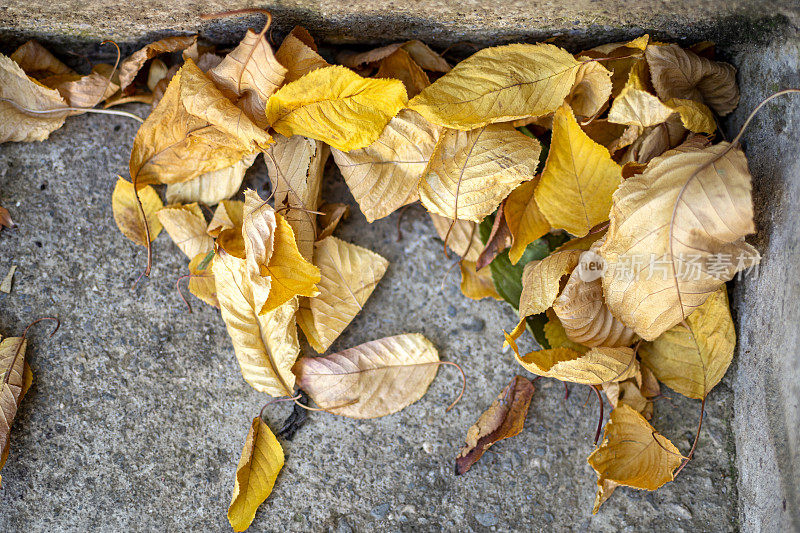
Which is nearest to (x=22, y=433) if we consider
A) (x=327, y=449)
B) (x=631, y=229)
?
(x=327, y=449)

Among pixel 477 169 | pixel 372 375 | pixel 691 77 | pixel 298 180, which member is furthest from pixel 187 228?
pixel 691 77

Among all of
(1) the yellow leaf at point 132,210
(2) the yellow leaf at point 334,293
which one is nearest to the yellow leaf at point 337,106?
(2) the yellow leaf at point 334,293

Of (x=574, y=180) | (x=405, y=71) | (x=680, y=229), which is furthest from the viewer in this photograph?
(x=405, y=71)

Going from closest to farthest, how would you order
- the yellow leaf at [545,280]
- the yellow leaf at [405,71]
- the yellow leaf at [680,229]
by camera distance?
the yellow leaf at [680,229]
the yellow leaf at [545,280]
the yellow leaf at [405,71]

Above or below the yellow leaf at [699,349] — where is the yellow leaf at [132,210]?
above

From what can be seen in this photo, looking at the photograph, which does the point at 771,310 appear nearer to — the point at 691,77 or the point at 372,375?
the point at 691,77

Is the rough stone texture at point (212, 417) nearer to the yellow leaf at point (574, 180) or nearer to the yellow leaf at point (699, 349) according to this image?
the yellow leaf at point (699, 349)

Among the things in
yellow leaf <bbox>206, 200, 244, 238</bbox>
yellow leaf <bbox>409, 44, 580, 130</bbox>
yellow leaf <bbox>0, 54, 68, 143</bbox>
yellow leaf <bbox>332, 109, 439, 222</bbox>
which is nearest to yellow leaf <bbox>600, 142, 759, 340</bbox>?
yellow leaf <bbox>409, 44, 580, 130</bbox>
